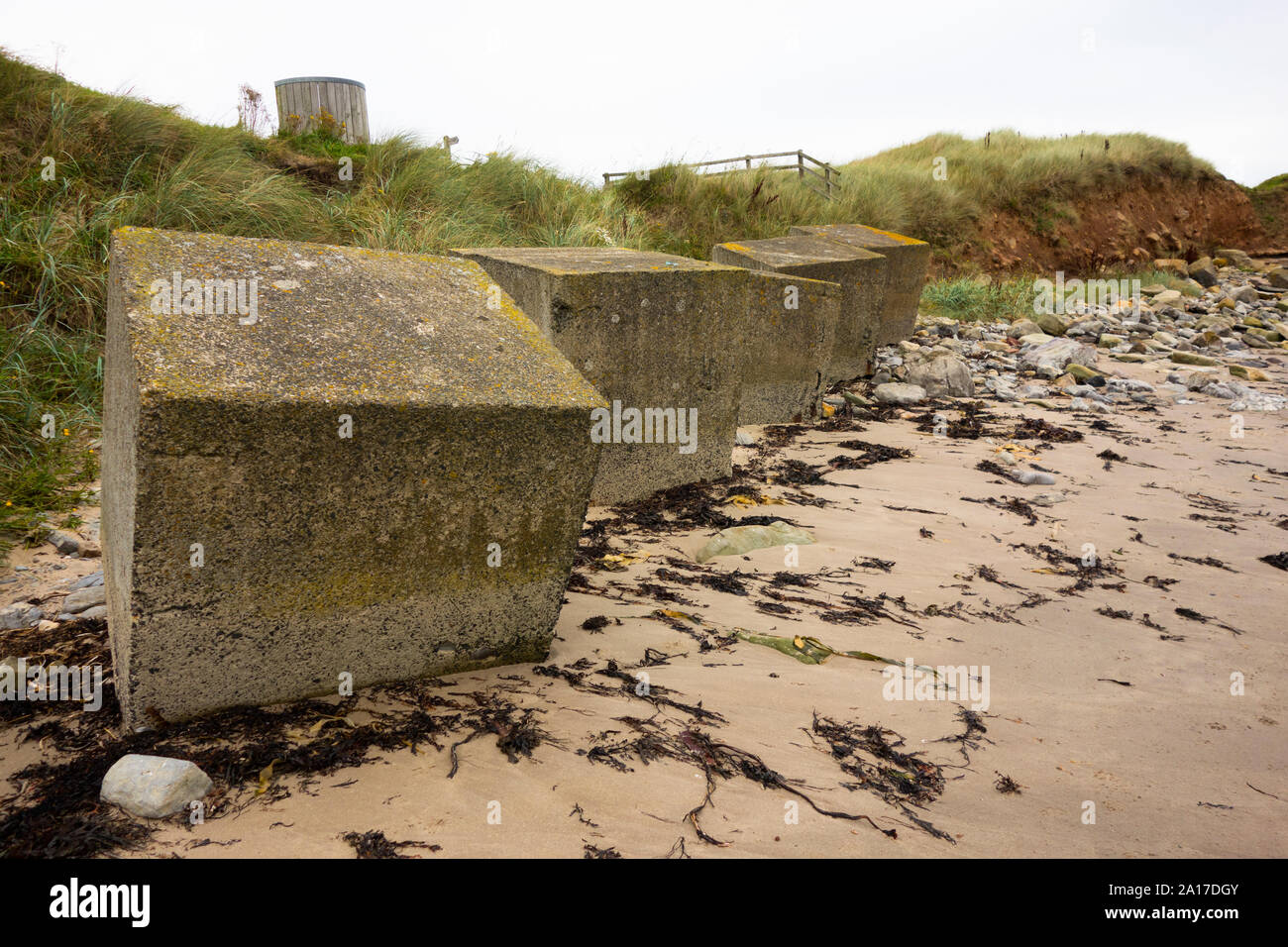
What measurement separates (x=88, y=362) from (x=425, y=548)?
3957mm

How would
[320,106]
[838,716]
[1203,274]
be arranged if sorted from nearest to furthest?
[838,716] → [320,106] → [1203,274]

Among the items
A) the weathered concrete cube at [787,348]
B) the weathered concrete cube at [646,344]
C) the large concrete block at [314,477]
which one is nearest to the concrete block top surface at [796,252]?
the weathered concrete cube at [787,348]

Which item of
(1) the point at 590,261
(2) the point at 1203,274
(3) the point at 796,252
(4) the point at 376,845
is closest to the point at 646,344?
(1) the point at 590,261

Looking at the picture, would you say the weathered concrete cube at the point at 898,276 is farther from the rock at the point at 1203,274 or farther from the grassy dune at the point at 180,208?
the rock at the point at 1203,274

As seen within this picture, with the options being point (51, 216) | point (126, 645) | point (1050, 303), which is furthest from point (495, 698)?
point (1050, 303)

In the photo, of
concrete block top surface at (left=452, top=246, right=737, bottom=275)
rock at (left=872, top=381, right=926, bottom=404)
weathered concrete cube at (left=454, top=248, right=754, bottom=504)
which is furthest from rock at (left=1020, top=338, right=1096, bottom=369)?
concrete block top surface at (left=452, top=246, right=737, bottom=275)

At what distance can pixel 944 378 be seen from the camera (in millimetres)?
7812

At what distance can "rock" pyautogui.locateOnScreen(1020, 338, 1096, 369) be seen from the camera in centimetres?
911

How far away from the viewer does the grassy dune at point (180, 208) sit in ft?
15.7

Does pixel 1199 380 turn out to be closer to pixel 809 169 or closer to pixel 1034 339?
pixel 1034 339

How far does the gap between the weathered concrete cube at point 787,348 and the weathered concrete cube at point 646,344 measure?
142cm

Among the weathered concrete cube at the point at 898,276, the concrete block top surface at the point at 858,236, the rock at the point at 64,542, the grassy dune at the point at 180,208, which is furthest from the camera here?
the weathered concrete cube at the point at 898,276

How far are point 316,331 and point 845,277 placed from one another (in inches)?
233

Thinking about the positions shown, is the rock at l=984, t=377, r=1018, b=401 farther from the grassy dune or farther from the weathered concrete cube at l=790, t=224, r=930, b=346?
the grassy dune
